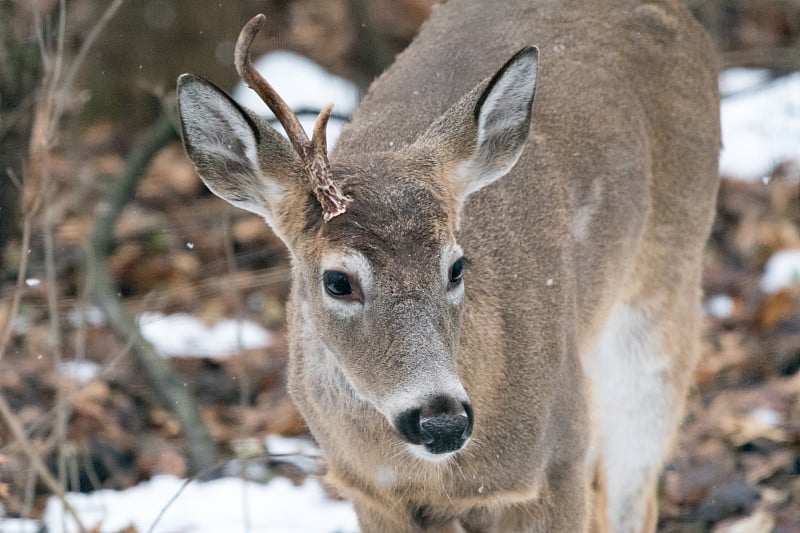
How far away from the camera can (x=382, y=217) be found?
4078 millimetres

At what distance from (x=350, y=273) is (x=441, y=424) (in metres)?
0.55

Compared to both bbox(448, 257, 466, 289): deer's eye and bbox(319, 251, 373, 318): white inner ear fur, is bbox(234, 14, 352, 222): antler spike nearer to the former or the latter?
bbox(319, 251, 373, 318): white inner ear fur

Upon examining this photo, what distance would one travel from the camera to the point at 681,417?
6.42 meters

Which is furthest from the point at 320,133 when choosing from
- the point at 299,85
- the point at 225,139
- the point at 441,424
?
the point at 299,85

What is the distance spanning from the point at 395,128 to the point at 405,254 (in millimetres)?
1302

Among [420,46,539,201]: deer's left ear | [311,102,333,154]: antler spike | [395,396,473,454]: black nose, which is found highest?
[311,102,333,154]: antler spike

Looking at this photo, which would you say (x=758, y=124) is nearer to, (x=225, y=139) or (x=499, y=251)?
(x=499, y=251)

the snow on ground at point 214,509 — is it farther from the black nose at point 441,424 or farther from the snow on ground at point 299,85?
the snow on ground at point 299,85

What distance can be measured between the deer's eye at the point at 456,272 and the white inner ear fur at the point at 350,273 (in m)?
0.26

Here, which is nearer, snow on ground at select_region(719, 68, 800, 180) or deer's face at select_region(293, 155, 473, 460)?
deer's face at select_region(293, 155, 473, 460)

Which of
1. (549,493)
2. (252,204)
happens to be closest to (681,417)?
(549,493)

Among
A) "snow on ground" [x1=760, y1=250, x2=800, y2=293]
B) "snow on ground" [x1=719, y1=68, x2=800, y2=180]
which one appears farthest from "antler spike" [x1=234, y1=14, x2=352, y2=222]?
"snow on ground" [x1=719, y1=68, x2=800, y2=180]

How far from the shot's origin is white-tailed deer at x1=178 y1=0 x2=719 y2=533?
13.4 ft

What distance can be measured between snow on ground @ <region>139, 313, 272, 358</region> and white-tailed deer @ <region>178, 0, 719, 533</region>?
9.19ft
